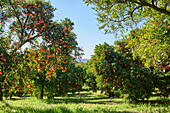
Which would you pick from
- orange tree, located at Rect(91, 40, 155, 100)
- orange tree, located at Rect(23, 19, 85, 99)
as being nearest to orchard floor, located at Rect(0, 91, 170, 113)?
orange tree, located at Rect(91, 40, 155, 100)

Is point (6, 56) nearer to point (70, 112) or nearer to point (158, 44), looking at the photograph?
point (70, 112)

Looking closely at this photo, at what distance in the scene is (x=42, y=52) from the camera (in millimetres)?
8430

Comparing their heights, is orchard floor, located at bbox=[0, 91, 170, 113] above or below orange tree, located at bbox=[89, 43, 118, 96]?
below

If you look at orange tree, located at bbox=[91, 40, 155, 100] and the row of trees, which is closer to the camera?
the row of trees

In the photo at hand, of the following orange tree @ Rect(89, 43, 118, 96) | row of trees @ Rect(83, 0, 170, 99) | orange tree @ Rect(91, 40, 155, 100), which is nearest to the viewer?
row of trees @ Rect(83, 0, 170, 99)

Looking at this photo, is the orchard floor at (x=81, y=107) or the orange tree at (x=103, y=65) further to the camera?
the orange tree at (x=103, y=65)

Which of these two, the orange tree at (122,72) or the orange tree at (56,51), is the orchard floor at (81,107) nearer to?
the orange tree at (122,72)

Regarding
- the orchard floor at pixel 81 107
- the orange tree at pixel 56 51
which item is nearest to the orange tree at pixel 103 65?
the orchard floor at pixel 81 107

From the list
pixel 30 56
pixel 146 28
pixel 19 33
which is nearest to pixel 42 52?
pixel 30 56

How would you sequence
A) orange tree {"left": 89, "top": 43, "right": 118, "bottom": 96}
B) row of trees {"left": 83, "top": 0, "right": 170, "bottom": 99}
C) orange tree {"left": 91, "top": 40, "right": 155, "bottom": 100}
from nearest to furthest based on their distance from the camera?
row of trees {"left": 83, "top": 0, "right": 170, "bottom": 99} < orange tree {"left": 91, "top": 40, "right": 155, "bottom": 100} < orange tree {"left": 89, "top": 43, "right": 118, "bottom": 96}

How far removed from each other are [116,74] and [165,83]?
4855 millimetres

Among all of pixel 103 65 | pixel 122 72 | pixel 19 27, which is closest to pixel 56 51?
pixel 19 27

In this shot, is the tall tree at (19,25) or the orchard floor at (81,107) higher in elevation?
the tall tree at (19,25)

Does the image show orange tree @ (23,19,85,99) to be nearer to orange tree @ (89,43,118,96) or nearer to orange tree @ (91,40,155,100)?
orange tree @ (91,40,155,100)
